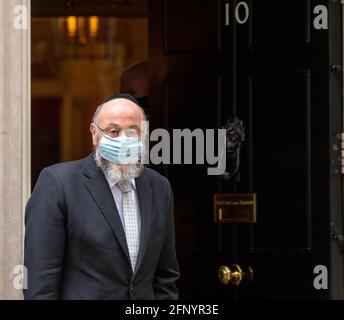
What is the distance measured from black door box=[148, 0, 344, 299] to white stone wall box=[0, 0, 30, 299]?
1458mm

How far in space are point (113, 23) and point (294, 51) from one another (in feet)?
24.4

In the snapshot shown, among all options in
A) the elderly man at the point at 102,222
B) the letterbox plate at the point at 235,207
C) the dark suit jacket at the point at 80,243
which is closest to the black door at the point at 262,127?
the letterbox plate at the point at 235,207

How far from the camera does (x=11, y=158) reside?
5066mm

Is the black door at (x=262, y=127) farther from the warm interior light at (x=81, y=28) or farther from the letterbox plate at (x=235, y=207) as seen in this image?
the warm interior light at (x=81, y=28)

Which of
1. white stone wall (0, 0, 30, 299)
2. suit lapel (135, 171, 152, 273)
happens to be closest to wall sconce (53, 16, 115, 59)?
white stone wall (0, 0, 30, 299)

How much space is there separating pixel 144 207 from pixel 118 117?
413 millimetres

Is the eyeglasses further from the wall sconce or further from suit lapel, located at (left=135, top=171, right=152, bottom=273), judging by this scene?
the wall sconce

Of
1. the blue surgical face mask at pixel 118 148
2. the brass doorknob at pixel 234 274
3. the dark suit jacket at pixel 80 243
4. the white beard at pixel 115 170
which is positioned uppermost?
the blue surgical face mask at pixel 118 148

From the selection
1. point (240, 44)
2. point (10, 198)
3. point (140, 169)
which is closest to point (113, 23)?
point (240, 44)

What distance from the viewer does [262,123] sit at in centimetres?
601

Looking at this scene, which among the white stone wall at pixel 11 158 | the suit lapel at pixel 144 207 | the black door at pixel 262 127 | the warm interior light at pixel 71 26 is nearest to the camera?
the suit lapel at pixel 144 207

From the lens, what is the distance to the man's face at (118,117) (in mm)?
3900

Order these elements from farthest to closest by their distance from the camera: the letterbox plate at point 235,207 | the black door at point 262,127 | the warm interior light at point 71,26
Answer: the warm interior light at point 71,26 < the letterbox plate at point 235,207 < the black door at point 262,127

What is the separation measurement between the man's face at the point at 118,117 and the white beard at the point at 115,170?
103mm
